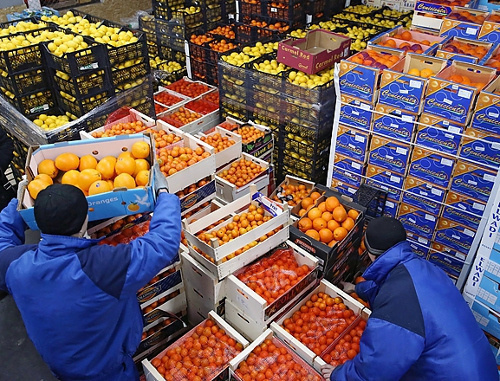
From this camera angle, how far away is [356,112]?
14.9 ft

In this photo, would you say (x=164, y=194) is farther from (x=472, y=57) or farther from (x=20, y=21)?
(x=20, y=21)

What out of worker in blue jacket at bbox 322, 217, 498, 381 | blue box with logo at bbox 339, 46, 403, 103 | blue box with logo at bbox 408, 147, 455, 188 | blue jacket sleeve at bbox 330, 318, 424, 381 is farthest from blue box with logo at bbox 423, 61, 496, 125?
blue jacket sleeve at bbox 330, 318, 424, 381

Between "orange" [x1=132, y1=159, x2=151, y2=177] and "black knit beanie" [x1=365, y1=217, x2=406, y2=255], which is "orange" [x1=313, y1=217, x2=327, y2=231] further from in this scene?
"orange" [x1=132, y1=159, x2=151, y2=177]

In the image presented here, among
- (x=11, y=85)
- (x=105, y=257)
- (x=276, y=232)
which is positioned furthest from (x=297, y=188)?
(x=11, y=85)

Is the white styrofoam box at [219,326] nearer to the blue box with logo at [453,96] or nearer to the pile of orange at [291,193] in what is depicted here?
the pile of orange at [291,193]

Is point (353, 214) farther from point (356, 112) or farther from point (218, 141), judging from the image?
point (218, 141)

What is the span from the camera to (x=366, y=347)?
7.83ft

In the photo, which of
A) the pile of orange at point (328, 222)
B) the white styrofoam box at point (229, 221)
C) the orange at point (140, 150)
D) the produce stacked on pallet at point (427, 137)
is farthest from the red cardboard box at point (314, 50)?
the orange at point (140, 150)

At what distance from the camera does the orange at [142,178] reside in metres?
2.80

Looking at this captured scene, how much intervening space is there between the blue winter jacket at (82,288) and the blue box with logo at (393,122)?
8.80ft

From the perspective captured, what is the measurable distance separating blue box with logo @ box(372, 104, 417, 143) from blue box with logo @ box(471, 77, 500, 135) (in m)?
0.57

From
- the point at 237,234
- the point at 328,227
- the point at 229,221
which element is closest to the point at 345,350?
the point at 328,227

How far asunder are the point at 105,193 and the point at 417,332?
1.99m

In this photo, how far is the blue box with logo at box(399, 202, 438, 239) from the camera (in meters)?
4.54
